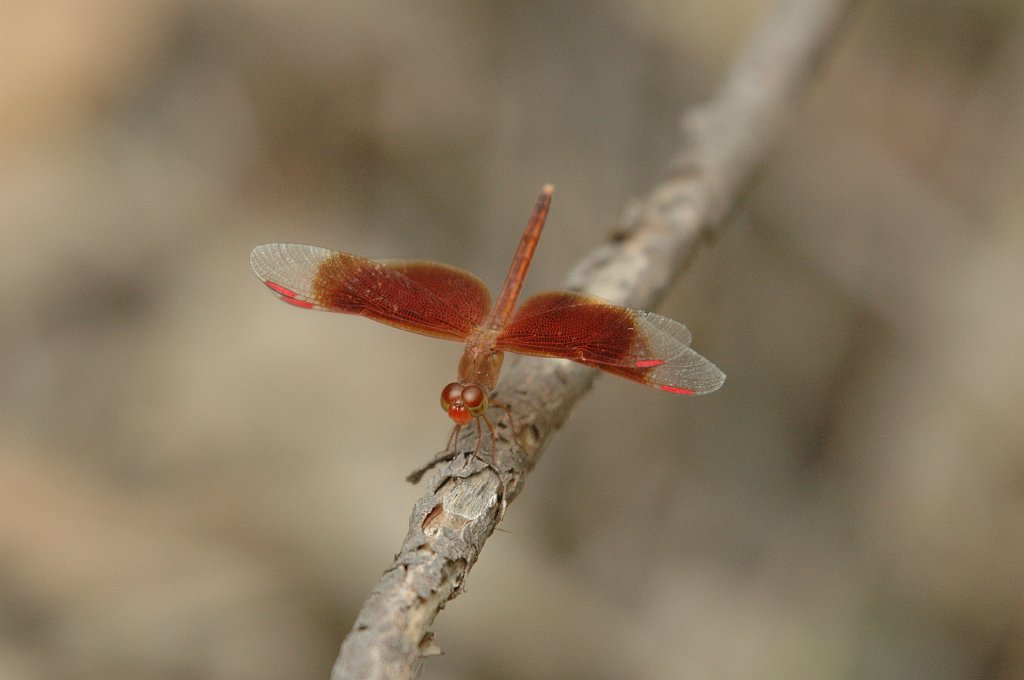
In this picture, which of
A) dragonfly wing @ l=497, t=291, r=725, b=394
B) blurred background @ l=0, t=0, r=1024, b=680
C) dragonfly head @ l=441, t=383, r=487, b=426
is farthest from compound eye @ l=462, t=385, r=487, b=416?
blurred background @ l=0, t=0, r=1024, b=680

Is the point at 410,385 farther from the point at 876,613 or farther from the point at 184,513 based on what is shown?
the point at 876,613

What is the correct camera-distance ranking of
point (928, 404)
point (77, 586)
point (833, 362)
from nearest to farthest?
point (77, 586)
point (928, 404)
point (833, 362)

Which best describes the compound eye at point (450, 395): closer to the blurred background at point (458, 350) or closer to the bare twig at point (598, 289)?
the bare twig at point (598, 289)

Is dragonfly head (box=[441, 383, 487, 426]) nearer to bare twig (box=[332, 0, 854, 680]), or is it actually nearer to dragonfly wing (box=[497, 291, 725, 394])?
bare twig (box=[332, 0, 854, 680])

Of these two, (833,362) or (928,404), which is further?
(833,362)

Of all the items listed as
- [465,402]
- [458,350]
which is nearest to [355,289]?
[465,402]

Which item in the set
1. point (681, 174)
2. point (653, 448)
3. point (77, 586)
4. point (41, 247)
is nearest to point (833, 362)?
point (653, 448)

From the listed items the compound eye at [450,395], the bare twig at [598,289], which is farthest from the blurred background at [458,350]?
the compound eye at [450,395]
